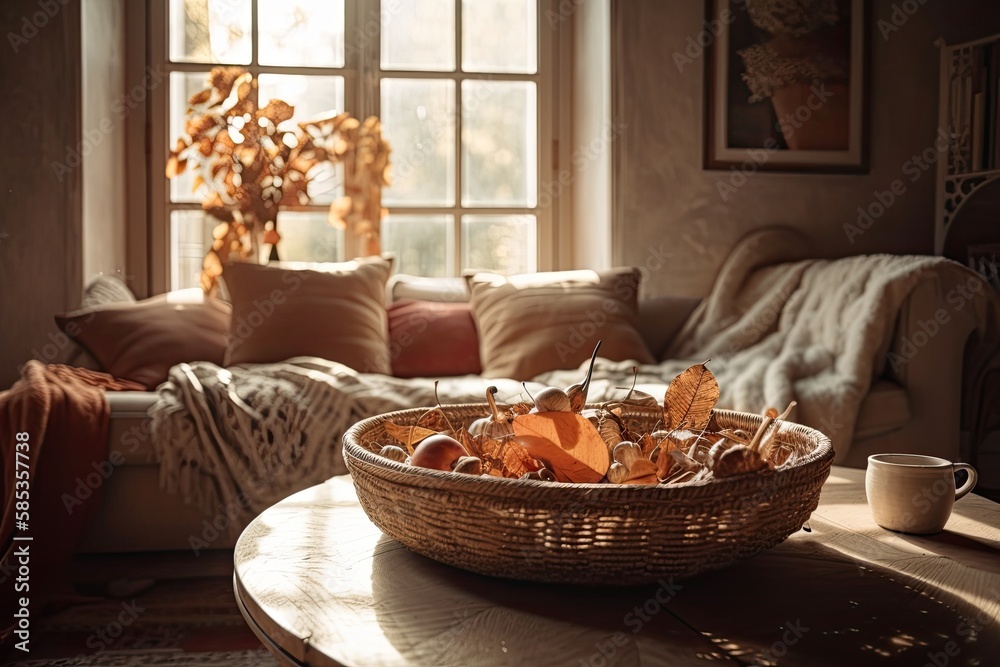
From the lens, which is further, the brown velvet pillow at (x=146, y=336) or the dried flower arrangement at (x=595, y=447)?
the brown velvet pillow at (x=146, y=336)

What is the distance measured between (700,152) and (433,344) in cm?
138

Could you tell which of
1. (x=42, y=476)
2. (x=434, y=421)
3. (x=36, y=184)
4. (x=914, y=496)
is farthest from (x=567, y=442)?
(x=36, y=184)

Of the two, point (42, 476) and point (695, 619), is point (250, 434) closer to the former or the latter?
point (42, 476)

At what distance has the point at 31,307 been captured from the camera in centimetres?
271

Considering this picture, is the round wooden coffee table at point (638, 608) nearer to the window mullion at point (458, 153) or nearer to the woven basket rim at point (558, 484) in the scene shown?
the woven basket rim at point (558, 484)

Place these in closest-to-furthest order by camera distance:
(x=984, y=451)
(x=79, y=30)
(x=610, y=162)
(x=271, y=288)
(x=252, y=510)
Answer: (x=252, y=510) → (x=271, y=288) → (x=79, y=30) → (x=984, y=451) → (x=610, y=162)

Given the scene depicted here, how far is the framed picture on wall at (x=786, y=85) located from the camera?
10.4 ft

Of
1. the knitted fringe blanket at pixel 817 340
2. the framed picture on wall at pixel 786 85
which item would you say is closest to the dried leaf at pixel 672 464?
the knitted fringe blanket at pixel 817 340

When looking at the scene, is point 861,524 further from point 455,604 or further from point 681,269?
point 681,269

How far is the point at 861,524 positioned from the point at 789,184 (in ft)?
8.31

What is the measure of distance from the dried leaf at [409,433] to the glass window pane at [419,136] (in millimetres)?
2489

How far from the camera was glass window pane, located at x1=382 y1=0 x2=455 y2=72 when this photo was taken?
129 inches

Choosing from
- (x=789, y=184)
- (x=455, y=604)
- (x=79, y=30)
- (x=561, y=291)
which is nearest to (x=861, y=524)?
(x=455, y=604)

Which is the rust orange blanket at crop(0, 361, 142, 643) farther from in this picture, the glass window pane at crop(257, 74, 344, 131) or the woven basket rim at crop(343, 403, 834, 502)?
the glass window pane at crop(257, 74, 344, 131)
